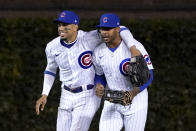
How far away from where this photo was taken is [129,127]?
8016 millimetres

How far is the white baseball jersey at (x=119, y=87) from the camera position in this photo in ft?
26.1

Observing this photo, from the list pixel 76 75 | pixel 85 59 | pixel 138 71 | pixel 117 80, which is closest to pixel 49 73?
pixel 76 75

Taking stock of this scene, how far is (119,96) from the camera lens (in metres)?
7.84

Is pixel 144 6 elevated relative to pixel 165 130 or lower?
elevated

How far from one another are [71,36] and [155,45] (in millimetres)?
2513

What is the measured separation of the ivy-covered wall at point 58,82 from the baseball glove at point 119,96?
2.61 meters

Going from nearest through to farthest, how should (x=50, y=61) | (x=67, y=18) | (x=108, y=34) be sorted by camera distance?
1. (x=108, y=34)
2. (x=67, y=18)
3. (x=50, y=61)

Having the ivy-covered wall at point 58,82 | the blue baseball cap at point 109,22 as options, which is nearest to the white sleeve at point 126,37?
the blue baseball cap at point 109,22

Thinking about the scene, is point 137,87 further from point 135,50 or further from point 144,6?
point 144,6

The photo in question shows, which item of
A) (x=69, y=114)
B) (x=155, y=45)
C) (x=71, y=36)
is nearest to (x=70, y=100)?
(x=69, y=114)

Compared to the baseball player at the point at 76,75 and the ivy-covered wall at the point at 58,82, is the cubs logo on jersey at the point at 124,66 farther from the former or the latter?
the ivy-covered wall at the point at 58,82

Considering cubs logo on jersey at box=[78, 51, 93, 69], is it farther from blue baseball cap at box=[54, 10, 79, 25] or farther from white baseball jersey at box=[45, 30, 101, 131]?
blue baseball cap at box=[54, 10, 79, 25]

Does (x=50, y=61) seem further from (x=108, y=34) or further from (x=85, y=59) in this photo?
(x=108, y=34)

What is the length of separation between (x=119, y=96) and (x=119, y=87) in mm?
232
